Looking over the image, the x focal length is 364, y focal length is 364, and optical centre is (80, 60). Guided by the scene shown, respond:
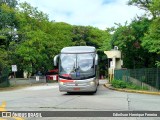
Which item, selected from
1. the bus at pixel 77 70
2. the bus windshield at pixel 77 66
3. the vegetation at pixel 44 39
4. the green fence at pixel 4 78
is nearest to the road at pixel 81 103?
the bus at pixel 77 70

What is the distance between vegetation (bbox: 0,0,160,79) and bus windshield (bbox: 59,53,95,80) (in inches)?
269

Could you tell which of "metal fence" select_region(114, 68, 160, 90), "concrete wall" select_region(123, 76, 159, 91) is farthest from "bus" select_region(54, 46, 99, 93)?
"concrete wall" select_region(123, 76, 159, 91)

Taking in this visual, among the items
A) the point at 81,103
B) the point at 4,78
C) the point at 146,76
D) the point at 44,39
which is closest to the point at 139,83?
the point at 146,76

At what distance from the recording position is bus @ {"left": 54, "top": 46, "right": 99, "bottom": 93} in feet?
76.0

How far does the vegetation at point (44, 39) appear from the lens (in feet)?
122

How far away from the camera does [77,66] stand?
23.7 metres

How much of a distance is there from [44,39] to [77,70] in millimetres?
33450

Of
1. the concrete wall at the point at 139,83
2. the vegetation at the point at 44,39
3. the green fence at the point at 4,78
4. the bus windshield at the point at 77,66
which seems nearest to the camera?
the bus windshield at the point at 77,66

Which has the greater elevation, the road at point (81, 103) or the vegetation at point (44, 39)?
the vegetation at point (44, 39)

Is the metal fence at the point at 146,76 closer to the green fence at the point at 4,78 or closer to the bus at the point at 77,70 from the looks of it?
the bus at the point at 77,70

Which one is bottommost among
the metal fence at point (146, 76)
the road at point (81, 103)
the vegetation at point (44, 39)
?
the road at point (81, 103)

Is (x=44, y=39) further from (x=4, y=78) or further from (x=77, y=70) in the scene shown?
(x=77, y=70)

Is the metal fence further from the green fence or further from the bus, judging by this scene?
the green fence

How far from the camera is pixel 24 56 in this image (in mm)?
51062
